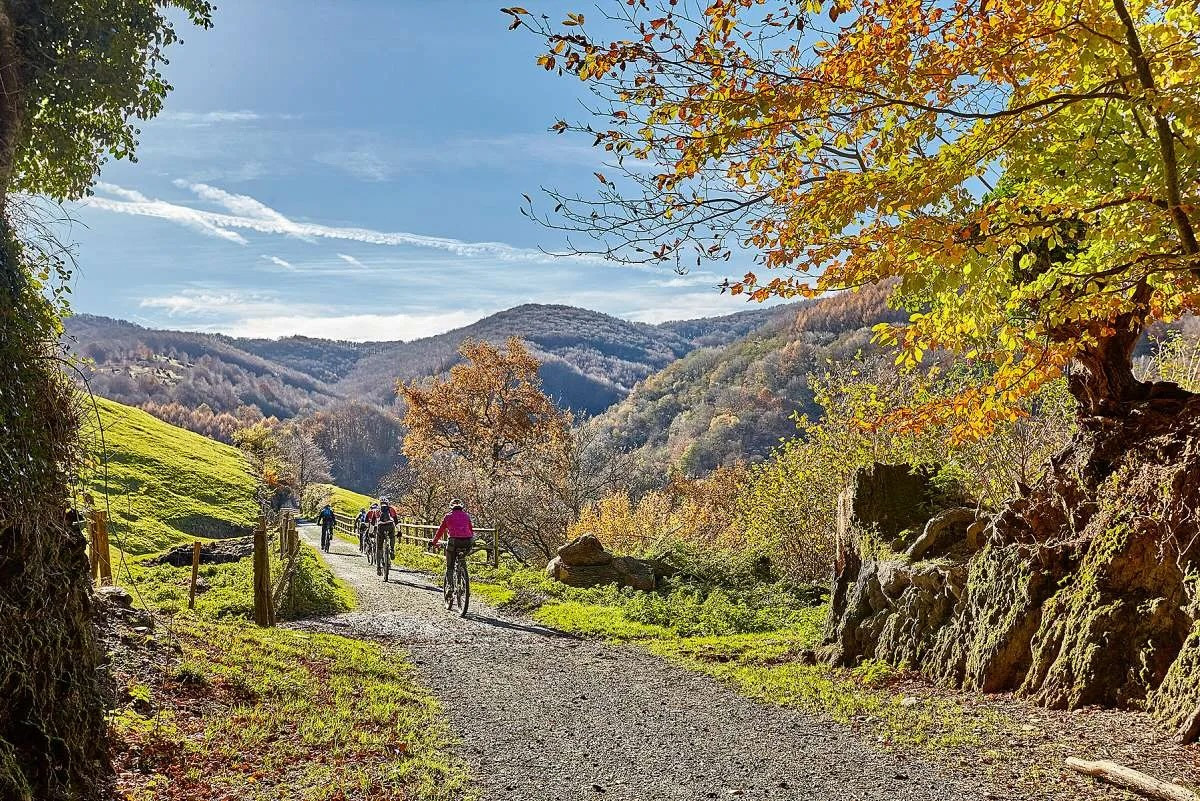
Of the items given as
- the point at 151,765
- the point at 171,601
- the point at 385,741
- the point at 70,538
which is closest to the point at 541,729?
the point at 385,741

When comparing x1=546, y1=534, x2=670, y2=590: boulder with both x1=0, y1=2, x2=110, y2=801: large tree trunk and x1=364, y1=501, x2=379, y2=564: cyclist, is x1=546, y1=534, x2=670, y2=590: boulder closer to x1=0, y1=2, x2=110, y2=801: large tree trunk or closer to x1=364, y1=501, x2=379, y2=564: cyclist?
x1=364, y1=501, x2=379, y2=564: cyclist

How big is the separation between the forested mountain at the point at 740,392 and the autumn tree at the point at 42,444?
2647 inches

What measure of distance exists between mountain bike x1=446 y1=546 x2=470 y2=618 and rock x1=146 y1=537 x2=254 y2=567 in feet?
19.1

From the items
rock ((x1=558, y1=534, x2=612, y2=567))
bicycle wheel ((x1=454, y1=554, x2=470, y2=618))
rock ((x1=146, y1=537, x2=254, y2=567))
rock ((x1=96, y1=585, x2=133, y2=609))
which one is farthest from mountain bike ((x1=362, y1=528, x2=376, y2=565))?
rock ((x1=96, y1=585, x2=133, y2=609))

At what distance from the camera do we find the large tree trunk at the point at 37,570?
13.7ft

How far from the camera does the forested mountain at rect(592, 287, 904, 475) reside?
8069 cm

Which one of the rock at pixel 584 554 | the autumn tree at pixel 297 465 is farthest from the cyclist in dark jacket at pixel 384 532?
the autumn tree at pixel 297 465

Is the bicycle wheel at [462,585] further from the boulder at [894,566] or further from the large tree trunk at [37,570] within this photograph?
the large tree trunk at [37,570]

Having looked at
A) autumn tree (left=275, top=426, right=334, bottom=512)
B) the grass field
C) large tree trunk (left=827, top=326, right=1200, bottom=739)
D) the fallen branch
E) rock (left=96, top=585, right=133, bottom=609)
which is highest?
large tree trunk (left=827, top=326, right=1200, bottom=739)

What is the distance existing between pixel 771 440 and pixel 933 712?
244ft

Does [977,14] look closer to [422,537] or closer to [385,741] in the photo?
[385,741]

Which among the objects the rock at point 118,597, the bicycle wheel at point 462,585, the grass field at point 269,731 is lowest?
the bicycle wheel at point 462,585

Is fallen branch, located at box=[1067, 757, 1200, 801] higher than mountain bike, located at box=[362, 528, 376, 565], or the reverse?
fallen branch, located at box=[1067, 757, 1200, 801]

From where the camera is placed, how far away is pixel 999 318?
7.66m
